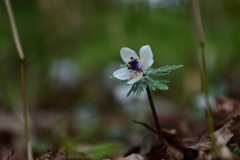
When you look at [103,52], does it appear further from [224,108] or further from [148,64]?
[148,64]

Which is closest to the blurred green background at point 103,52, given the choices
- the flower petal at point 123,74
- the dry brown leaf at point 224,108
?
the dry brown leaf at point 224,108

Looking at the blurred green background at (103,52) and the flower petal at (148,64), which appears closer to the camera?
the flower petal at (148,64)

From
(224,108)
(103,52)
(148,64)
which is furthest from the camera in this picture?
(103,52)

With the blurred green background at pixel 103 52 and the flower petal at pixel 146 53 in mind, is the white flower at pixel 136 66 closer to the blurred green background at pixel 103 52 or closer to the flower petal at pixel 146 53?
the flower petal at pixel 146 53

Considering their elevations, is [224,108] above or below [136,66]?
above

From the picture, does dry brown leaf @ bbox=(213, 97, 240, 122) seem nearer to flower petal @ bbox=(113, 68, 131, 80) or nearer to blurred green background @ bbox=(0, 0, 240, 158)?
blurred green background @ bbox=(0, 0, 240, 158)

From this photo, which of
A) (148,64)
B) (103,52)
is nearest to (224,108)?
(148,64)

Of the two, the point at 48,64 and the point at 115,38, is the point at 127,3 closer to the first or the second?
the point at 115,38

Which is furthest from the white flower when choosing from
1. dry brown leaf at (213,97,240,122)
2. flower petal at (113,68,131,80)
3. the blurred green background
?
the blurred green background

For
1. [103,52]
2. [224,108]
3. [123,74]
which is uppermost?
[103,52]
